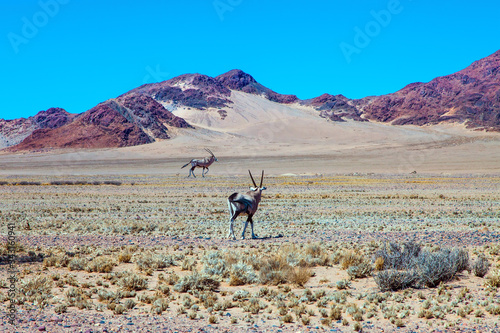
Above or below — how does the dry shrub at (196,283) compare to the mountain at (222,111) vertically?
below

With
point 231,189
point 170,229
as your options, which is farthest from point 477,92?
point 170,229

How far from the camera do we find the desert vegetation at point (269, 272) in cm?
681

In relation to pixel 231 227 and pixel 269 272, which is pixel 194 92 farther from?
pixel 269 272

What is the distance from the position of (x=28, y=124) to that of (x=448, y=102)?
142024 mm

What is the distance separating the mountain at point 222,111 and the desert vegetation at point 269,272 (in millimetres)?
91704

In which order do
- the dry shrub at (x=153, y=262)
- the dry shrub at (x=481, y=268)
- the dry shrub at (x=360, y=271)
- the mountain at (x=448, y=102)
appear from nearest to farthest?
the dry shrub at (x=481, y=268), the dry shrub at (x=360, y=271), the dry shrub at (x=153, y=262), the mountain at (x=448, y=102)

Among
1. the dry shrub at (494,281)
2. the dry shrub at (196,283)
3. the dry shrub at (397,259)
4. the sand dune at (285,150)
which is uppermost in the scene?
the sand dune at (285,150)

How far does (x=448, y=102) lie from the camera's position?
531 ft

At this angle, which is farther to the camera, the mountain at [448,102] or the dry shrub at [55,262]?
the mountain at [448,102]

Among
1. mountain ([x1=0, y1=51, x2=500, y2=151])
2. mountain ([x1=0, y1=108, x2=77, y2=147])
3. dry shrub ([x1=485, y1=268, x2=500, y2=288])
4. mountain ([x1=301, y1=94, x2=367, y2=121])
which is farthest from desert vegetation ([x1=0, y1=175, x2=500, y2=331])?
mountain ([x1=0, y1=108, x2=77, y2=147])

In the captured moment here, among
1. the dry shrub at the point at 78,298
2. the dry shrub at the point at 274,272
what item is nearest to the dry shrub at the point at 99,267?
the dry shrub at the point at 78,298

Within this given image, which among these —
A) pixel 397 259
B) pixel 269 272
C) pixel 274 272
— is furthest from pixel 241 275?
pixel 397 259

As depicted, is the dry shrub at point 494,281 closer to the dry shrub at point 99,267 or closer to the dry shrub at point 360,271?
the dry shrub at point 360,271

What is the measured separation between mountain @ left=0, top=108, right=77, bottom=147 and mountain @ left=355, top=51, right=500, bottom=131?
4184 inches
